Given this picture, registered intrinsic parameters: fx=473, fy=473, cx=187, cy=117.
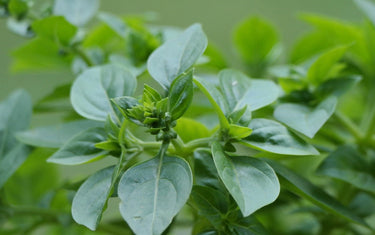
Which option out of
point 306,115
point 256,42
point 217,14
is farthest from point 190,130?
point 217,14

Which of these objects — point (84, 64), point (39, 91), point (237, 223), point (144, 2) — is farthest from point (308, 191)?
point (144, 2)

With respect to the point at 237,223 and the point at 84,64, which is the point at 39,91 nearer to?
the point at 84,64

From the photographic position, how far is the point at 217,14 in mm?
1543

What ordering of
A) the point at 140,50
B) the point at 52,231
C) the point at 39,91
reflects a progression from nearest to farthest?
1. the point at 140,50
2. the point at 52,231
3. the point at 39,91

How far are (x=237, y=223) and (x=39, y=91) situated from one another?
42.5 inches

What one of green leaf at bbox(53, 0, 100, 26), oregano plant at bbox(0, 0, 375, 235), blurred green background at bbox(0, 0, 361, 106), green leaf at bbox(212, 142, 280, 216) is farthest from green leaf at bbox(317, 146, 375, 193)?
blurred green background at bbox(0, 0, 361, 106)

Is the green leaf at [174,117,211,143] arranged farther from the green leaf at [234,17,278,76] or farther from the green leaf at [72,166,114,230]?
the green leaf at [234,17,278,76]

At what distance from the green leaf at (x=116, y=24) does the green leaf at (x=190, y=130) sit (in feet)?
0.62

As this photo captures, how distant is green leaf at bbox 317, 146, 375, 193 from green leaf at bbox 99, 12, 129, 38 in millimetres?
280

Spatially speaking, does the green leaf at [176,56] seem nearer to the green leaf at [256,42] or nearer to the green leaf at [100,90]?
the green leaf at [100,90]

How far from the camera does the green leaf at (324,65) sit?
493 millimetres

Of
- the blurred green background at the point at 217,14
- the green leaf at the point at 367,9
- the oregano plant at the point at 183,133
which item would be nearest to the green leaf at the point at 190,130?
the oregano plant at the point at 183,133

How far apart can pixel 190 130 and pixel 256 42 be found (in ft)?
1.05

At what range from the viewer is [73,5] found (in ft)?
2.04
